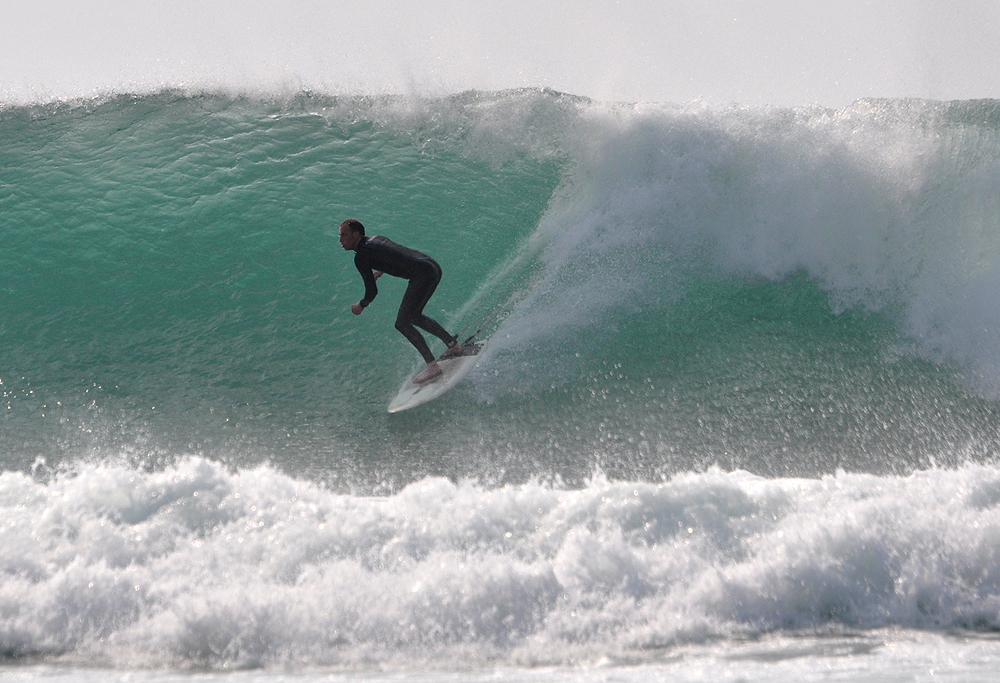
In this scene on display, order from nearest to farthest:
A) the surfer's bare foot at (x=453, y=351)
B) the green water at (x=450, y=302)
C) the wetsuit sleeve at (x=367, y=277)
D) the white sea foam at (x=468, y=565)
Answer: the white sea foam at (x=468, y=565) < the green water at (x=450, y=302) < the wetsuit sleeve at (x=367, y=277) < the surfer's bare foot at (x=453, y=351)

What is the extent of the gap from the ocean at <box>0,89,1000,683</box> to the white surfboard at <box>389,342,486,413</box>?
0.15 metres

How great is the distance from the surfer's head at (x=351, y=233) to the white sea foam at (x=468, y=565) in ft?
5.72

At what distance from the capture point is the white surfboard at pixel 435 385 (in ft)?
19.4

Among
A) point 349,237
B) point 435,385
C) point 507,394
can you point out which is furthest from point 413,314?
point 507,394

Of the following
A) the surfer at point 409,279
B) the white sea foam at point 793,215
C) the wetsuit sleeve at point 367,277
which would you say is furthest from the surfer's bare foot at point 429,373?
the white sea foam at point 793,215

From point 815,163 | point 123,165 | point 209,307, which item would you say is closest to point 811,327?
point 815,163

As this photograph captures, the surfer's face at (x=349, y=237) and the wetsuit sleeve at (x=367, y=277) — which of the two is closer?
the surfer's face at (x=349, y=237)

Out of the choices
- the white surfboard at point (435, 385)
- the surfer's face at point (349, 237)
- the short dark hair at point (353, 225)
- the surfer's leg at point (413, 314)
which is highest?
the short dark hair at point (353, 225)

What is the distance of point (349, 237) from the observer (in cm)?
576

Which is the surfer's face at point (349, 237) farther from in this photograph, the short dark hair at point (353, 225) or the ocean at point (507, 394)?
the ocean at point (507, 394)

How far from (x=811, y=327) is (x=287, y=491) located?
4.56m

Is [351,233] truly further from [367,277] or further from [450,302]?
[450,302]

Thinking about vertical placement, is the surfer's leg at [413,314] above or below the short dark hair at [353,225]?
below

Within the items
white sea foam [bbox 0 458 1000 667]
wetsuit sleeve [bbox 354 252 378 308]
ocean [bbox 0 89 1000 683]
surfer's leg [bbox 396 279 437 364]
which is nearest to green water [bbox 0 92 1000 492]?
ocean [bbox 0 89 1000 683]
